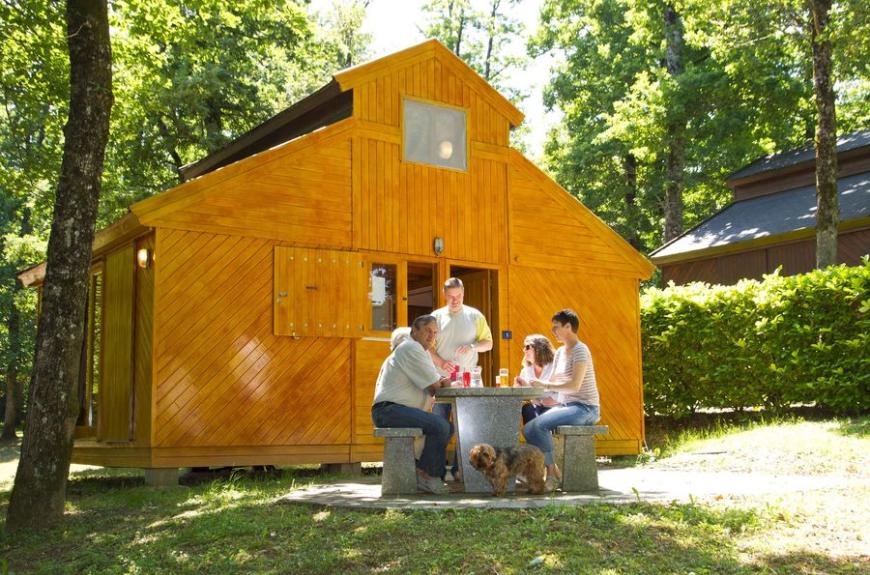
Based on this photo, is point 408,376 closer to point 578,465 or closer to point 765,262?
point 578,465

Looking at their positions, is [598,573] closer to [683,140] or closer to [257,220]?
[257,220]

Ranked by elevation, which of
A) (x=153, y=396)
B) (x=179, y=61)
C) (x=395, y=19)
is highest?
(x=395, y=19)

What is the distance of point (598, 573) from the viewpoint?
4680 mm

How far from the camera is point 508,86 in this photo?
33.3 metres

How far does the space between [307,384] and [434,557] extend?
509 centimetres

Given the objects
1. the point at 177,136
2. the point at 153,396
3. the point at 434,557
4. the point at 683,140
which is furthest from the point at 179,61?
the point at 434,557

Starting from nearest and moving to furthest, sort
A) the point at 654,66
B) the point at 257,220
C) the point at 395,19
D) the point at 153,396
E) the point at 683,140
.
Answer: the point at 153,396 → the point at 257,220 → the point at 683,140 → the point at 654,66 → the point at 395,19

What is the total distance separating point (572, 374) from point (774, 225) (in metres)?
14.3

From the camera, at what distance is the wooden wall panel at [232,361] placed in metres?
9.22

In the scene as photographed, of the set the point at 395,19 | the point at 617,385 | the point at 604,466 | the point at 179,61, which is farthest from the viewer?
the point at 395,19

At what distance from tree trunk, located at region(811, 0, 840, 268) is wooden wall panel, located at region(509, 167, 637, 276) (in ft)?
13.3

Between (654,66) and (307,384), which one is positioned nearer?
(307,384)

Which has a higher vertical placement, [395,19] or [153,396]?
[395,19]

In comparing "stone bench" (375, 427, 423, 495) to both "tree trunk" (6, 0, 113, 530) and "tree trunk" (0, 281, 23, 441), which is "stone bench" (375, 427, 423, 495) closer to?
"tree trunk" (6, 0, 113, 530)
